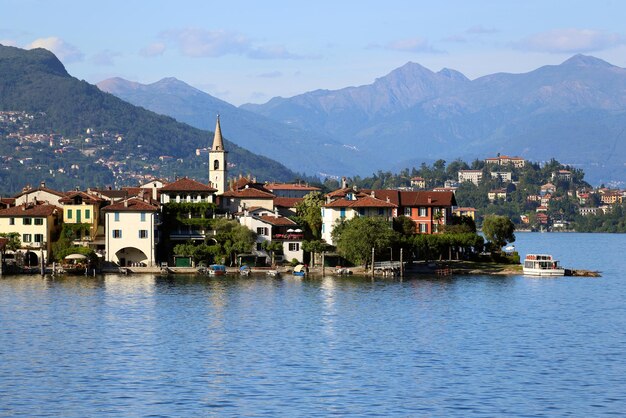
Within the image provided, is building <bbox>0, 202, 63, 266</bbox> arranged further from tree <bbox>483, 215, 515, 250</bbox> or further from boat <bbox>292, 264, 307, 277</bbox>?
tree <bbox>483, 215, 515, 250</bbox>

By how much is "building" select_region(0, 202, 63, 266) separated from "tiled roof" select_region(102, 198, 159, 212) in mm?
4755

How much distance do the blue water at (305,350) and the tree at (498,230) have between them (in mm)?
23487

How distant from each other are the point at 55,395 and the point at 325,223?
59.4 metres

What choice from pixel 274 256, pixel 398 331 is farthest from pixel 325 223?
pixel 398 331

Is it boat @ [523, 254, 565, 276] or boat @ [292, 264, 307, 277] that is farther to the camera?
boat @ [523, 254, 565, 276]

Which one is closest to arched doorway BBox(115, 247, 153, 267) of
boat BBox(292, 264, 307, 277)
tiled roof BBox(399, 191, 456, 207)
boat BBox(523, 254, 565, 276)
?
boat BBox(292, 264, 307, 277)

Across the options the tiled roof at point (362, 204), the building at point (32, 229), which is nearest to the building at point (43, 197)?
the building at point (32, 229)

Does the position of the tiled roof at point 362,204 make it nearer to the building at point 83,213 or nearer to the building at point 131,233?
the building at point 131,233

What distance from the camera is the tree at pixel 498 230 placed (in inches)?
4139

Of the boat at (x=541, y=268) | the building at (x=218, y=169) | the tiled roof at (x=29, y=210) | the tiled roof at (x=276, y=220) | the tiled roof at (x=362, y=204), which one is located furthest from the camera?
the building at (x=218, y=169)

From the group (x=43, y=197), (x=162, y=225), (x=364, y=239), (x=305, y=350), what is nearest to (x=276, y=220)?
(x=162, y=225)

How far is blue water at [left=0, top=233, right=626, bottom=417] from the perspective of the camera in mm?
40406

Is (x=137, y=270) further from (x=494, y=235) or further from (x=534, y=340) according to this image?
(x=534, y=340)

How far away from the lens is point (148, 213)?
9069cm
